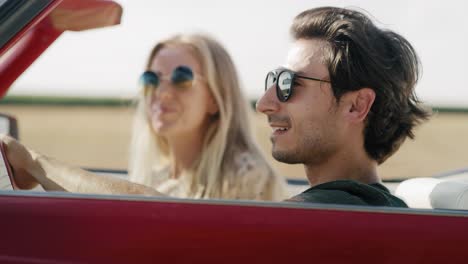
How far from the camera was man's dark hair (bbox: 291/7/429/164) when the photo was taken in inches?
94.2

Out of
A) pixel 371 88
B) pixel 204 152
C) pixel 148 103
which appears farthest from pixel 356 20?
pixel 148 103

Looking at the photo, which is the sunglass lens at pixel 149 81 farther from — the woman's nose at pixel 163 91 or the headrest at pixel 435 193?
the headrest at pixel 435 193

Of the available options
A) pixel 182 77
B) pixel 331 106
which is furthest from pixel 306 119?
pixel 182 77

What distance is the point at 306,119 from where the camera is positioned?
2316 millimetres

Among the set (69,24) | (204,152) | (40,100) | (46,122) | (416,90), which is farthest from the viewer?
(40,100)

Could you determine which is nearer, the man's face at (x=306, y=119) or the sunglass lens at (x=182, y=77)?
the man's face at (x=306, y=119)

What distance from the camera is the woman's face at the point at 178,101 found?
→ 12.9ft

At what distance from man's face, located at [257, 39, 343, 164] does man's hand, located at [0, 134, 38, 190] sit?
0.66 metres

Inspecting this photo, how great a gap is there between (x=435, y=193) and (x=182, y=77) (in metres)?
1.88

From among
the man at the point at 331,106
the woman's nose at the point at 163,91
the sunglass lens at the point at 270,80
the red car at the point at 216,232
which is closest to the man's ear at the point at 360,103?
the man at the point at 331,106

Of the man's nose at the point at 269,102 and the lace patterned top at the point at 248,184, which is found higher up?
the man's nose at the point at 269,102

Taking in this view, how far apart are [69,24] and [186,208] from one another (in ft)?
2.77

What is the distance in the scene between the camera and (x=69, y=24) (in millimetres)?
2359

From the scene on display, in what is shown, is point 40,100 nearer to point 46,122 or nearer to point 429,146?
point 46,122
